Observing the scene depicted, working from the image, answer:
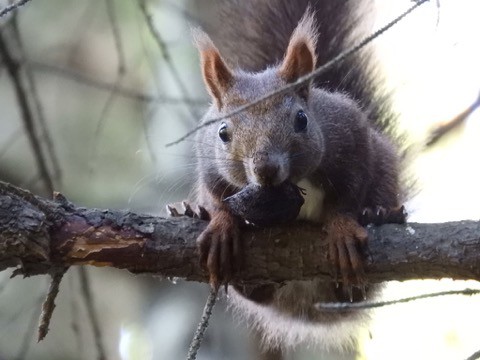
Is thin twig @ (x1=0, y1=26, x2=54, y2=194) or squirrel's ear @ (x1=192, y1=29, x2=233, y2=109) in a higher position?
squirrel's ear @ (x1=192, y1=29, x2=233, y2=109)

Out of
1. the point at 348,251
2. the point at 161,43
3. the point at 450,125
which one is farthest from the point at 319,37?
the point at 348,251

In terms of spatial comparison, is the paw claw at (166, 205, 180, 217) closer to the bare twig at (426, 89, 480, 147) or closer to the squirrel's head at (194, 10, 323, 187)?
the squirrel's head at (194, 10, 323, 187)

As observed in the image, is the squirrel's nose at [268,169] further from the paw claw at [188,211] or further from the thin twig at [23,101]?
the thin twig at [23,101]

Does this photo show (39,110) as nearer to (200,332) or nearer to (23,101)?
(23,101)

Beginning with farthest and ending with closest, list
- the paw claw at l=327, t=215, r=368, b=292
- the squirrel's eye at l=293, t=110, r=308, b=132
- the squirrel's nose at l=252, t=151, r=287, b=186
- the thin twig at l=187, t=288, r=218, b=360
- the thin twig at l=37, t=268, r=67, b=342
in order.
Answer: the squirrel's eye at l=293, t=110, r=308, b=132 < the paw claw at l=327, t=215, r=368, b=292 < the squirrel's nose at l=252, t=151, r=287, b=186 < the thin twig at l=37, t=268, r=67, b=342 < the thin twig at l=187, t=288, r=218, b=360

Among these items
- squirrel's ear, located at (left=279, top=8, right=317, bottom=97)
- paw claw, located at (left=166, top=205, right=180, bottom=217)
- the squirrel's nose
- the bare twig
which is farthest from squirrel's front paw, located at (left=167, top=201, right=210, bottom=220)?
the bare twig

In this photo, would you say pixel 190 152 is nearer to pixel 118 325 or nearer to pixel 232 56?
pixel 232 56
